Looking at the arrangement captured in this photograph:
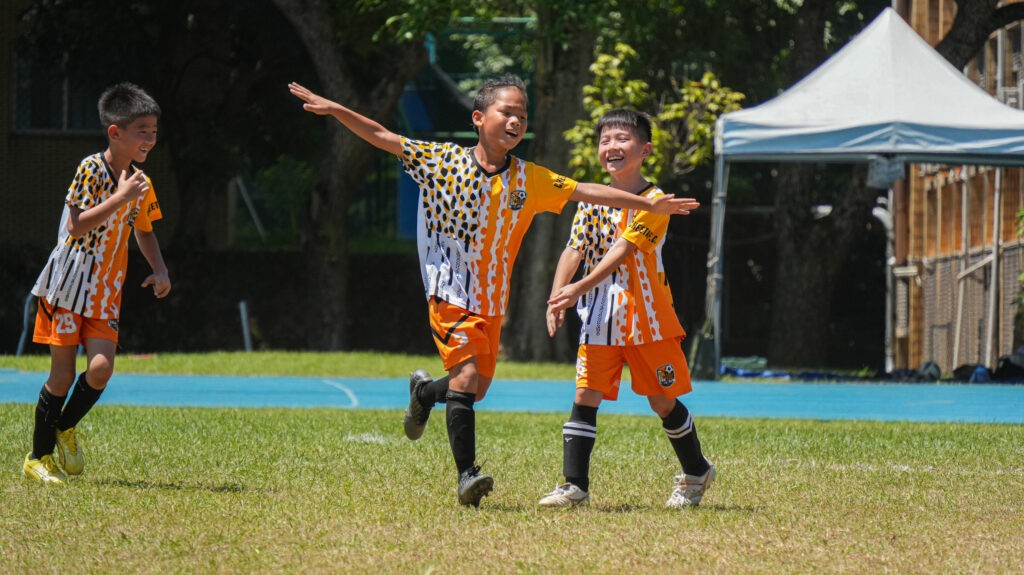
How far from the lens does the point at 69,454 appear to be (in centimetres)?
723

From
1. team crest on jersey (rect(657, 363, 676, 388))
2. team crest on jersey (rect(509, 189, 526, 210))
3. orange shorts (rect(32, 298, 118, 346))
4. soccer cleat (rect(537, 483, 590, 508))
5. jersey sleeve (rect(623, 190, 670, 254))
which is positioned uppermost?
team crest on jersey (rect(509, 189, 526, 210))

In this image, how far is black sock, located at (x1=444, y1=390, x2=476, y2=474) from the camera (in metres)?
6.45

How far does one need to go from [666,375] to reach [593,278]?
1.71 ft

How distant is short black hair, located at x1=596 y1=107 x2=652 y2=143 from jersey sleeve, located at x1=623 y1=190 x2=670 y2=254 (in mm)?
383

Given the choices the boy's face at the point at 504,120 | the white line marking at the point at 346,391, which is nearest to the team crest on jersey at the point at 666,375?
the boy's face at the point at 504,120

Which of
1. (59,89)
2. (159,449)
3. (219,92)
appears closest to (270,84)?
(219,92)

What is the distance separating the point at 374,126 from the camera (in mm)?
6539

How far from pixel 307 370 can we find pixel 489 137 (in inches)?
472

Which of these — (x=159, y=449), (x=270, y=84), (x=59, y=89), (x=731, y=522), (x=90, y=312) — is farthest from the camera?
(x=59, y=89)

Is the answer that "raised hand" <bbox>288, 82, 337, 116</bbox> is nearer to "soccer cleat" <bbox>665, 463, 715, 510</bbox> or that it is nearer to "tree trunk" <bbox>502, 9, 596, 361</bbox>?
"soccer cleat" <bbox>665, 463, 715, 510</bbox>

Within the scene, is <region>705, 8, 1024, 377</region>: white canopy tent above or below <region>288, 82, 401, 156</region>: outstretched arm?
above

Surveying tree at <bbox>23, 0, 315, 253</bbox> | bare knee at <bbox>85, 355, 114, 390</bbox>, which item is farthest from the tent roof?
tree at <bbox>23, 0, 315, 253</bbox>

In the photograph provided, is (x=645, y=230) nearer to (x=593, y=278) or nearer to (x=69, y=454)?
(x=593, y=278)

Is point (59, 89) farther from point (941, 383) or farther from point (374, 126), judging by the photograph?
point (374, 126)
